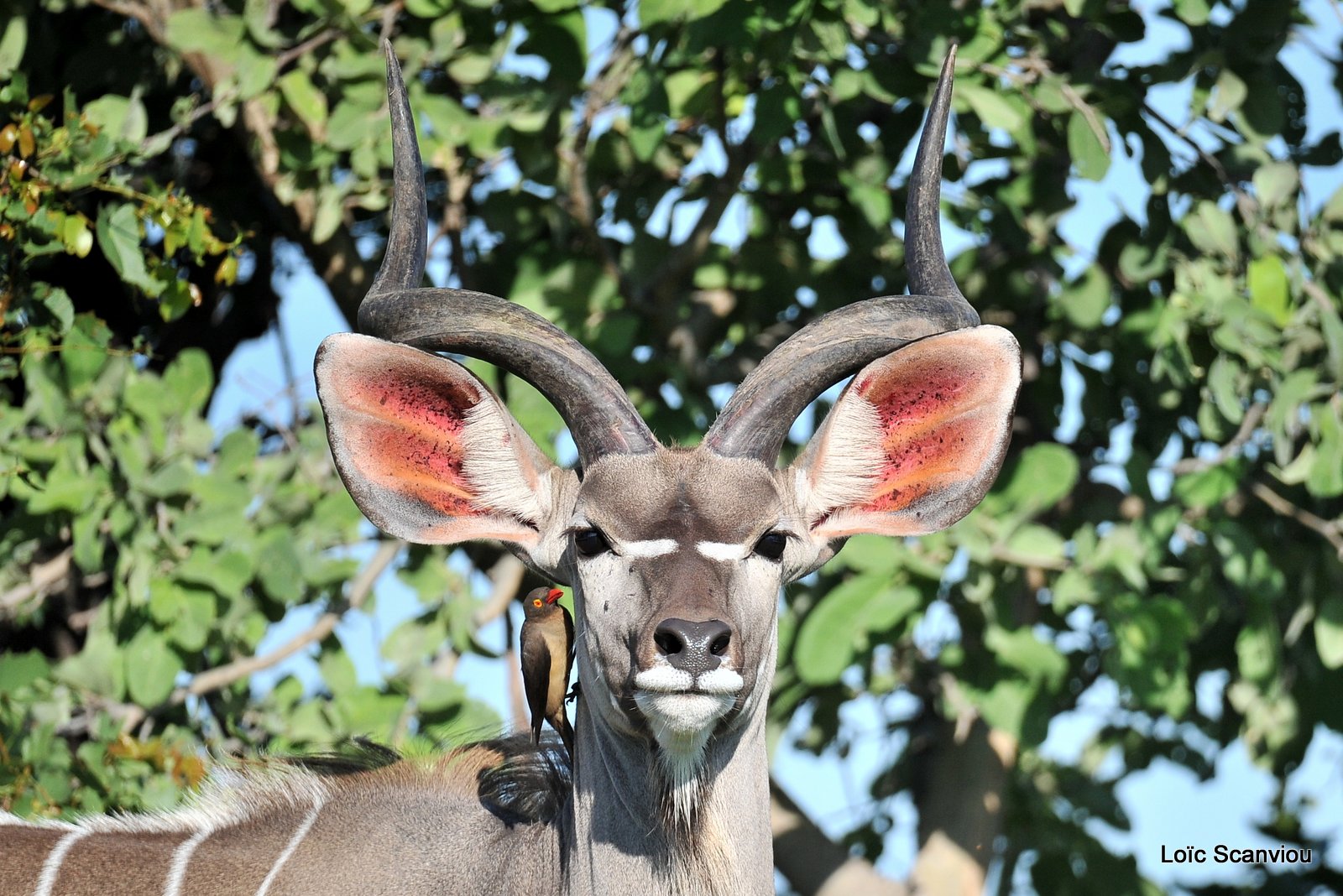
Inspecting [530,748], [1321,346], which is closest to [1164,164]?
[1321,346]

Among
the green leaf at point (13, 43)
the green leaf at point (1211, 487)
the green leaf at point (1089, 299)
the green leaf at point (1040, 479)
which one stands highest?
the green leaf at point (13, 43)

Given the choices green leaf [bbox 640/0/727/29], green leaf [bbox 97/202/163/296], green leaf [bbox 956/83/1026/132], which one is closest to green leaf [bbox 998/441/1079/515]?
green leaf [bbox 956/83/1026/132]

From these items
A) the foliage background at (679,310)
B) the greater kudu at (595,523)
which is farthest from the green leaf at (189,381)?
the greater kudu at (595,523)

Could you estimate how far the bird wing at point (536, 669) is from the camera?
2.80 metres

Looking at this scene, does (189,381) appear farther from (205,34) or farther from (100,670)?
(205,34)

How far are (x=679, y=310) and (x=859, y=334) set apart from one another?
6.84ft

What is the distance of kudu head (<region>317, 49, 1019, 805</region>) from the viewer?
8.49ft

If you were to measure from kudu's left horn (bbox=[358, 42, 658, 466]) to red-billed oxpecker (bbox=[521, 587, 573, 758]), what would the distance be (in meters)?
0.27

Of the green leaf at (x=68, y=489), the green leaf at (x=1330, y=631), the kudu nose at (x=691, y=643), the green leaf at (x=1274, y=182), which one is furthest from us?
the green leaf at (x=1330, y=631)

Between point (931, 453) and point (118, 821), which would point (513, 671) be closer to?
point (118, 821)

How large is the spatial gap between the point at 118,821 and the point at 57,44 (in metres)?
2.88

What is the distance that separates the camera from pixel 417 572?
15.5ft

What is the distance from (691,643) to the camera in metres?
2.37

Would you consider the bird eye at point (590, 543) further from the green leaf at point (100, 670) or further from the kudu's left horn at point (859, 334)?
the green leaf at point (100, 670)
